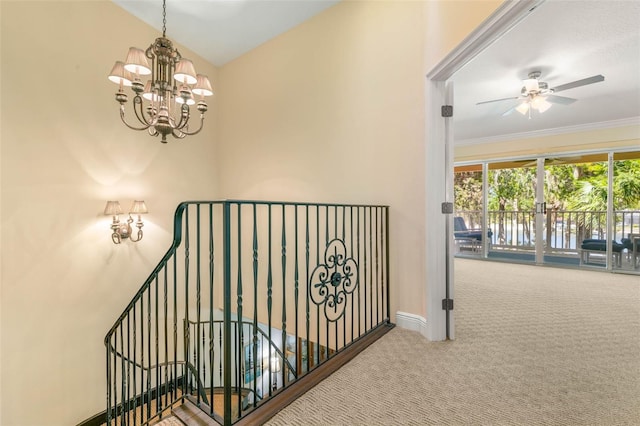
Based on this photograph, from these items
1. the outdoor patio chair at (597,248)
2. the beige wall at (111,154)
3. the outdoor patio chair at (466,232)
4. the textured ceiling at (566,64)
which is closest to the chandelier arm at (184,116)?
the beige wall at (111,154)

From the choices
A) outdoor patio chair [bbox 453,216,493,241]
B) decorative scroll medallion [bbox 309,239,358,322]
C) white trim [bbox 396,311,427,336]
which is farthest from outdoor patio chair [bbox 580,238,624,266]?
decorative scroll medallion [bbox 309,239,358,322]

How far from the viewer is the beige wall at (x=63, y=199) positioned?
102 inches

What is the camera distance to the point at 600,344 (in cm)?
209

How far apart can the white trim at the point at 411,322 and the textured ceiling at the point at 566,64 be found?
267 centimetres

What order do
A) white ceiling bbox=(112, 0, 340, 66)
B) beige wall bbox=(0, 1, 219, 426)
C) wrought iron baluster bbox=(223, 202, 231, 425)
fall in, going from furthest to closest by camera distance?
white ceiling bbox=(112, 0, 340, 66) → beige wall bbox=(0, 1, 219, 426) → wrought iron baluster bbox=(223, 202, 231, 425)

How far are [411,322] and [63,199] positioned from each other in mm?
3573

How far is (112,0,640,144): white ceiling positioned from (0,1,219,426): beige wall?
2.34ft

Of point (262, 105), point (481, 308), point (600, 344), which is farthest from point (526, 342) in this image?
point (262, 105)

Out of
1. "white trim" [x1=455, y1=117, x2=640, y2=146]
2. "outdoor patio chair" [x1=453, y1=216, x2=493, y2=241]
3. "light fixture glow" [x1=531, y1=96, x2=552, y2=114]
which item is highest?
"white trim" [x1=455, y1=117, x2=640, y2=146]

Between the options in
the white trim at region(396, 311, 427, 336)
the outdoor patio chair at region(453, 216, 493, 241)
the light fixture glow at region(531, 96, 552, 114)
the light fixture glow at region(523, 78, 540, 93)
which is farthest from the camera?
the outdoor patio chair at region(453, 216, 493, 241)

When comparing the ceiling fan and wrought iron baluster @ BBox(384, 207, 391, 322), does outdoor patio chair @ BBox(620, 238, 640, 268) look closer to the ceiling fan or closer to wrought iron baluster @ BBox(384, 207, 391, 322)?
the ceiling fan

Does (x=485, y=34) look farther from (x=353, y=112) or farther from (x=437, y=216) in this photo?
(x=353, y=112)

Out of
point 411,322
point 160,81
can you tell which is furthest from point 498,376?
point 160,81

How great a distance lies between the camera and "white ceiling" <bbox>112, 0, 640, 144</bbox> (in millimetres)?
2477
